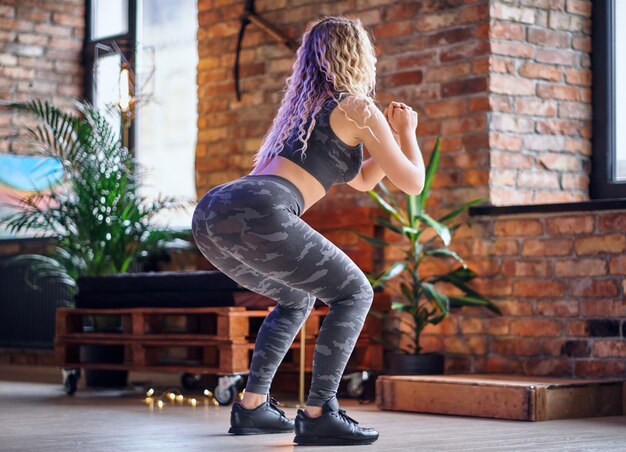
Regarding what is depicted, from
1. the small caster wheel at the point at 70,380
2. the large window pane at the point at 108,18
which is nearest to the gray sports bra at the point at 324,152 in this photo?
the small caster wheel at the point at 70,380

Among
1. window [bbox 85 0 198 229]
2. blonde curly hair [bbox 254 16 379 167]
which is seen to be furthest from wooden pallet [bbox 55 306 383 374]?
blonde curly hair [bbox 254 16 379 167]

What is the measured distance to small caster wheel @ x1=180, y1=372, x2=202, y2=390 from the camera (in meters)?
6.02

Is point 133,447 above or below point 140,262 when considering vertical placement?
below

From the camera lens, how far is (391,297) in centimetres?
551

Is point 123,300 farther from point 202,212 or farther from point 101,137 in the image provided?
point 202,212

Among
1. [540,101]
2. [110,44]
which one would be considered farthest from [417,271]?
[110,44]

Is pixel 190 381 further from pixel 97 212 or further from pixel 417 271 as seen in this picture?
pixel 417 271

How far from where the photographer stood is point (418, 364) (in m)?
5.08

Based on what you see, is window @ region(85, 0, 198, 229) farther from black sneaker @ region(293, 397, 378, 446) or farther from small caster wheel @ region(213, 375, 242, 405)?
black sneaker @ region(293, 397, 378, 446)

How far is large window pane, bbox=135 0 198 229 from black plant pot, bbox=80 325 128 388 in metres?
1.22

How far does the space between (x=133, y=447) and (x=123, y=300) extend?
2.29 meters

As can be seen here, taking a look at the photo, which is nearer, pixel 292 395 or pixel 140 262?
pixel 292 395

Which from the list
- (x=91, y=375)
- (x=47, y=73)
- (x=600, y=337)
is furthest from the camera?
(x=47, y=73)

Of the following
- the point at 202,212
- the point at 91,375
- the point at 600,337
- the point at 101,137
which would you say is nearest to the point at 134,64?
the point at 101,137
